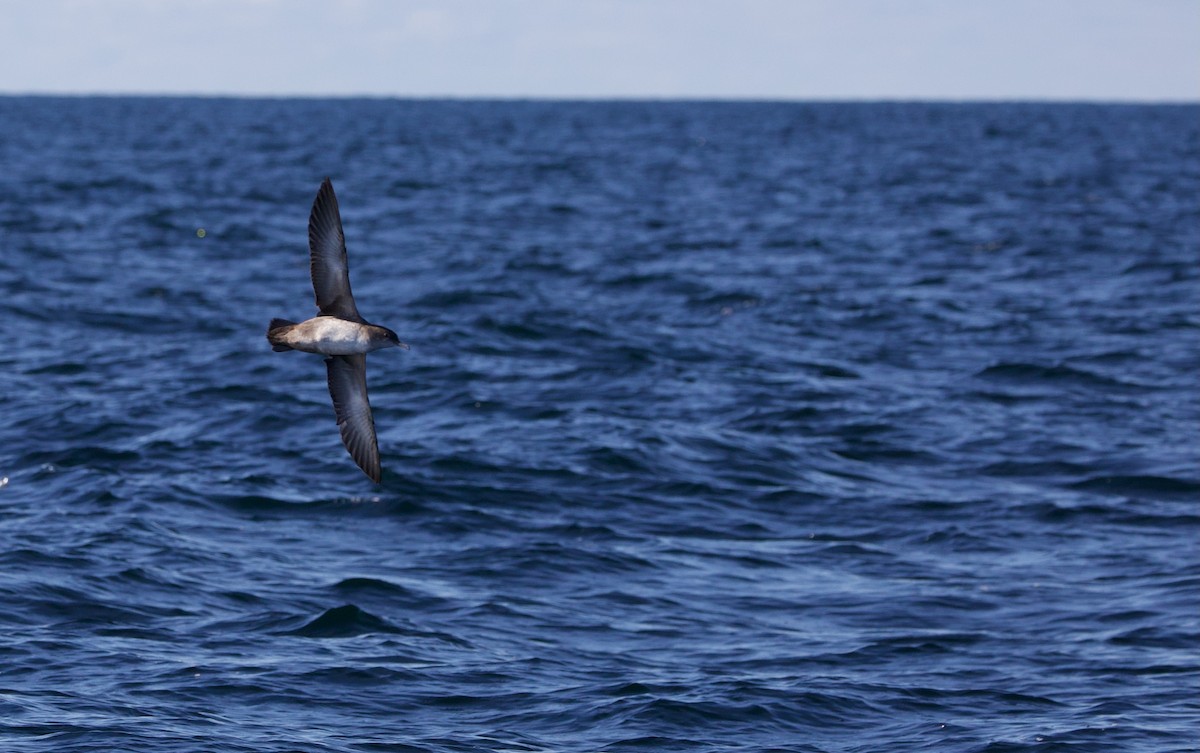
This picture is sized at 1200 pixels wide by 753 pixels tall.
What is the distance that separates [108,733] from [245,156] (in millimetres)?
62947

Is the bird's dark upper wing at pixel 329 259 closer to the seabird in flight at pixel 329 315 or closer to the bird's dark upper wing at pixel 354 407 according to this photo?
the seabird in flight at pixel 329 315

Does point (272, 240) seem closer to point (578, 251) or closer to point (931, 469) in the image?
point (578, 251)

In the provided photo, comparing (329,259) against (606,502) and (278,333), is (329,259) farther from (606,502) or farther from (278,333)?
(606,502)

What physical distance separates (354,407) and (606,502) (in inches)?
266

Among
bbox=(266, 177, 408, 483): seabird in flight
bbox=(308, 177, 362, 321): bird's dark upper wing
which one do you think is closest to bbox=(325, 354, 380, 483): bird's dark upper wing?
bbox=(266, 177, 408, 483): seabird in flight

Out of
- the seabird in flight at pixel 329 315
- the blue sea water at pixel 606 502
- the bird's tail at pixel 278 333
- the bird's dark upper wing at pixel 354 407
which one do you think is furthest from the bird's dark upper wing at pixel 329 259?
the blue sea water at pixel 606 502

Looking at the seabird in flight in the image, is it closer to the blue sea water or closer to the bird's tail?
the bird's tail

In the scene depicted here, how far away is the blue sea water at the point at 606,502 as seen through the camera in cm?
1173

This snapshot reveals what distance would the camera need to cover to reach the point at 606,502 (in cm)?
1706

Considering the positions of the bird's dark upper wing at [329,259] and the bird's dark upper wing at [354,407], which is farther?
the bird's dark upper wing at [354,407]

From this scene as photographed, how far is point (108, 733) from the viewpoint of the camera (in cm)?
1055

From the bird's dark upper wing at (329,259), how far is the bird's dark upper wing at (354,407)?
2.23 ft

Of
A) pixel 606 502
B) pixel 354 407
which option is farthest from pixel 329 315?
pixel 606 502

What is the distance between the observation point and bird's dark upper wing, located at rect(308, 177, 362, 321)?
967 cm
